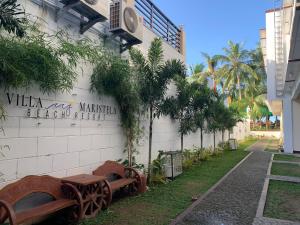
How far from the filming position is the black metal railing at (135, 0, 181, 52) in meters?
8.74

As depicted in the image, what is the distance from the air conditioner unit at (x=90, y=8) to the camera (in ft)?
16.7

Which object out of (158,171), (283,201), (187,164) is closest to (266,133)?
(187,164)

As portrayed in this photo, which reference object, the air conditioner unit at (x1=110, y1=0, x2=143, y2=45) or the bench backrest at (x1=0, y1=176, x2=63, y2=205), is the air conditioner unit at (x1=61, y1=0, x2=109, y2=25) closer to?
the air conditioner unit at (x1=110, y1=0, x2=143, y2=45)

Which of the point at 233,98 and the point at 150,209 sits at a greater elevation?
the point at 233,98

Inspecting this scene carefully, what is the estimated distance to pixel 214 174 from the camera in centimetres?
873

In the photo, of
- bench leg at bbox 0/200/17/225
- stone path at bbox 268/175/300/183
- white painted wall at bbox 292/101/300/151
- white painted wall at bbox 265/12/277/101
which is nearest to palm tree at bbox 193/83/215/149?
stone path at bbox 268/175/300/183

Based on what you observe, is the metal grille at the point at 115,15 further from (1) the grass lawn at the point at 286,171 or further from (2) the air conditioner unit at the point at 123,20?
(1) the grass lawn at the point at 286,171

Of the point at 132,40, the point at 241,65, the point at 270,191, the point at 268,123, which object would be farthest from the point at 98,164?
the point at 268,123

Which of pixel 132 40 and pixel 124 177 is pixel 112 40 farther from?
pixel 124 177

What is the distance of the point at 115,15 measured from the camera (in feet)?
21.0

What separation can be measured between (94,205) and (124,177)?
154cm

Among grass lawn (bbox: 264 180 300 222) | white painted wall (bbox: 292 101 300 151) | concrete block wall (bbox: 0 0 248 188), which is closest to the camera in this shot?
concrete block wall (bbox: 0 0 248 188)

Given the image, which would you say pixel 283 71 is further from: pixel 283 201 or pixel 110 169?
pixel 110 169

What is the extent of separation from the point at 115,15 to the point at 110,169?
3.42 m
